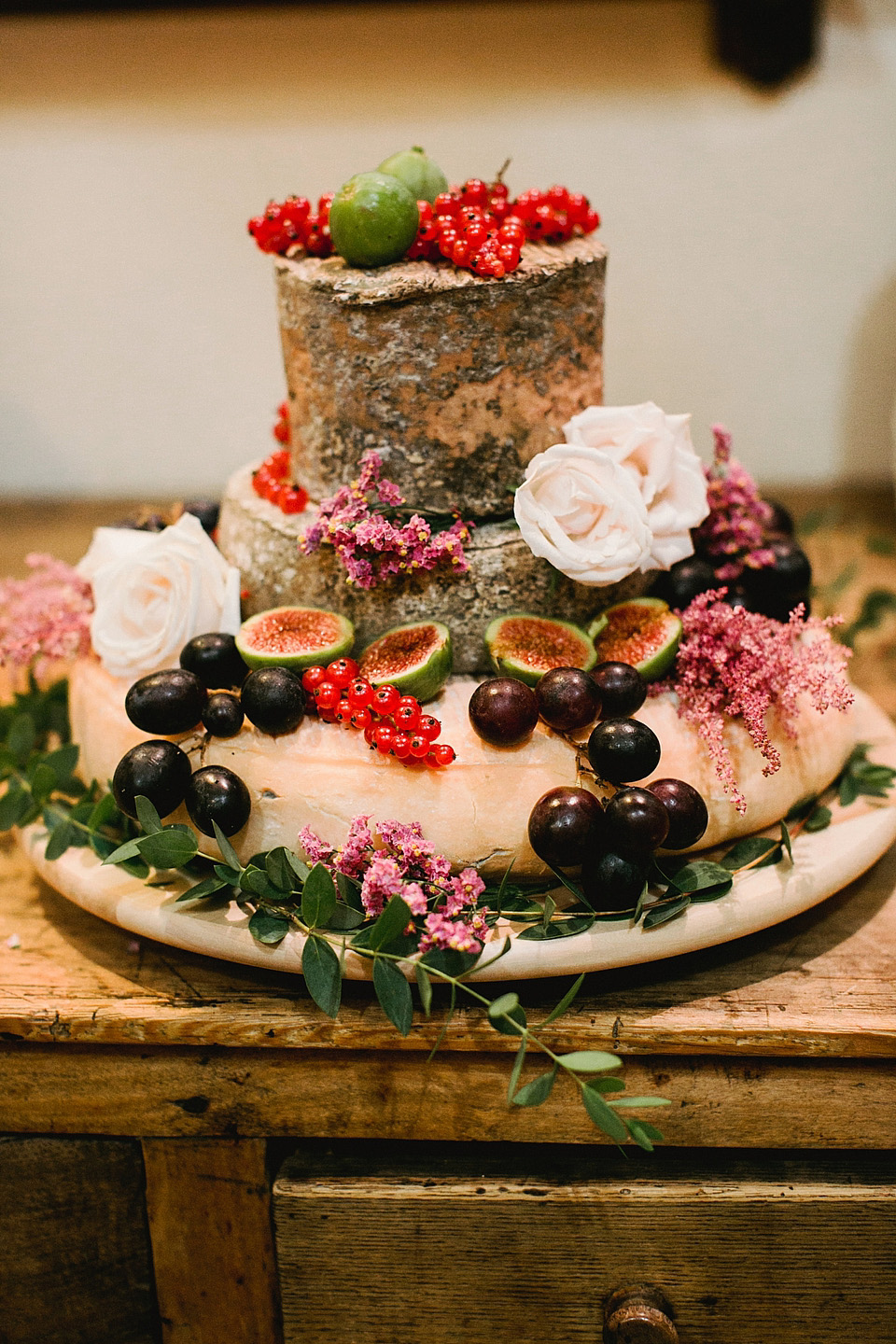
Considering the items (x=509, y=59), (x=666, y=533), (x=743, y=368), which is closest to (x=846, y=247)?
(x=743, y=368)

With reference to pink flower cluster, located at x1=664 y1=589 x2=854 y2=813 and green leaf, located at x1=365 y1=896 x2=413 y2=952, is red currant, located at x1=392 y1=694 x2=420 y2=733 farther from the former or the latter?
pink flower cluster, located at x1=664 y1=589 x2=854 y2=813

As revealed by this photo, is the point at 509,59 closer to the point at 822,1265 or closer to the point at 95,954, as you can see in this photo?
the point at 95,954

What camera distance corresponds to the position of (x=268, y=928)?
1025 mm

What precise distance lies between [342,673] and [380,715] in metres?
0.08

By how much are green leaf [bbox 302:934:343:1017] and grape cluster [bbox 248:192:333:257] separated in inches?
32.7

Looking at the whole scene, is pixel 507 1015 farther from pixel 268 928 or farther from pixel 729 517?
pixel 729 517

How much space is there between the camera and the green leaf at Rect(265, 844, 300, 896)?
1040mm

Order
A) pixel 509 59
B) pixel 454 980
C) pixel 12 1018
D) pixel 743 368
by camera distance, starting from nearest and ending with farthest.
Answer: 1. pixel 454 980
2. pixel 12 1018
3. pixel 509 59
4. pixel 743 368

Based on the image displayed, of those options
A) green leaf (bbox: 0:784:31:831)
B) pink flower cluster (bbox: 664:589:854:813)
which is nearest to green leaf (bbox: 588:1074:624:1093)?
pink flower cluster (bbox: 664:589:854:813)

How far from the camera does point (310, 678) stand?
3.67 feet

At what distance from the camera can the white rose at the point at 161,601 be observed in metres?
1.21

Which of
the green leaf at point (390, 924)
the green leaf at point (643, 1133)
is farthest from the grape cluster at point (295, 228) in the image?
the green leaf at point (643, 1133)

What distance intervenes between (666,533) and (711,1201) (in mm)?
723

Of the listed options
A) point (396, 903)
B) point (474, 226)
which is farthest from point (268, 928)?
point (474, 226)
